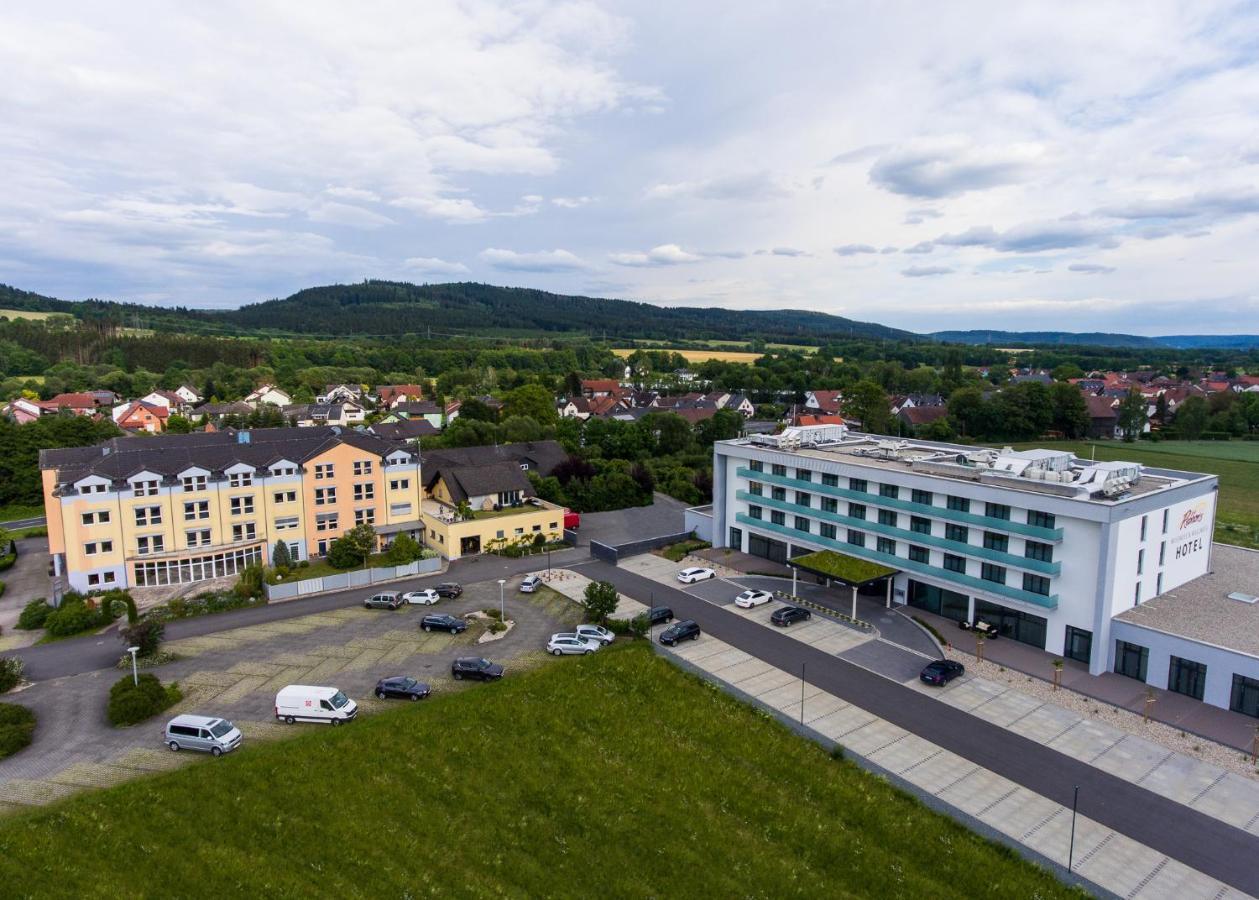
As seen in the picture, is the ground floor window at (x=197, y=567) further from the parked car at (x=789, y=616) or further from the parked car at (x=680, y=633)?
the parked car at (x=789, y=616)

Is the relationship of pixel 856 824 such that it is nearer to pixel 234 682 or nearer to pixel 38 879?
pixel 38 879

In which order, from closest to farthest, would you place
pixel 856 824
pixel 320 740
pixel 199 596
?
pixel 856 824, pixel 320 740, pixel 199 596

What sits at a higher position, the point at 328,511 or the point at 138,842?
the point at 328,511

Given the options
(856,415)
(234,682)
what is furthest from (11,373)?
(856,415)

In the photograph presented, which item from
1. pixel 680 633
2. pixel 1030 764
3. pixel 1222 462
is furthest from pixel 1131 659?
pixel 1222 462

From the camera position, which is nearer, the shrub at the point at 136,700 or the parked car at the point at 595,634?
the shrub at the point at 136,700

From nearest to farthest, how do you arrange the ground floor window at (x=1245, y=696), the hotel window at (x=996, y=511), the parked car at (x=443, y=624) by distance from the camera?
the ground floor window at (x=1245, y=696) → the hotel window at (x=996, y=511) → the parked car at (x=443, y=624)

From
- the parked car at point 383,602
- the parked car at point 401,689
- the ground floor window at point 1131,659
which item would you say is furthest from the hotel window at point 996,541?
the parked car at point 383,602
